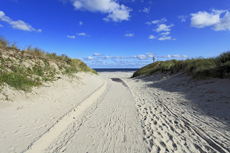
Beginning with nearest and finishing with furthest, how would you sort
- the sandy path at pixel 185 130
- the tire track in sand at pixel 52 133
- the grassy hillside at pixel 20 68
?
1. the tire track in sand at pixel 52 133
2. the sandy path at pixel 185 130
3. the grassy hillside at pixel 20 68

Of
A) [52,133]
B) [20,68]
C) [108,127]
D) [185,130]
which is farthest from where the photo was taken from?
[20,68]

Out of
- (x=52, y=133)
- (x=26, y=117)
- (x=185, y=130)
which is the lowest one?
(x=185, y=130)

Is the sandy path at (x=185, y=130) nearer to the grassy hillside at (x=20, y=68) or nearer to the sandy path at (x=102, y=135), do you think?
the sandy path at (x=102, y=135)

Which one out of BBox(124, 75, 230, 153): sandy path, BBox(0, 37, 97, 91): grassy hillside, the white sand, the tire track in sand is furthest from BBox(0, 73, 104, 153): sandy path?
BBox(124, 75, 230, 153): sandy path

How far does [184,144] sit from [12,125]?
4.93m

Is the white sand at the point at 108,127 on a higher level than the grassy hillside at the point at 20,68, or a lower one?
lower

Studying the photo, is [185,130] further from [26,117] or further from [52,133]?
[26,117]

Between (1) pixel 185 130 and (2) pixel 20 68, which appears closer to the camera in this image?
(1) pixel 185 130

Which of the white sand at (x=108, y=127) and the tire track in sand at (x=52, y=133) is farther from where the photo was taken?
the white sand at (x=108, y=127)

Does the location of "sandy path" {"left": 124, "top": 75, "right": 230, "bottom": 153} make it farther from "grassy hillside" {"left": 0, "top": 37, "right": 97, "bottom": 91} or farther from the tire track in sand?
"grassy hillside" {"left": 0, "top": 37, "right": 97, "bottom": 91}

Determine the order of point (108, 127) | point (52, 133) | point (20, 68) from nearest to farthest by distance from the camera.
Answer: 1. point (52, 133)
2. point (108, 127)
3. point (20, 68)

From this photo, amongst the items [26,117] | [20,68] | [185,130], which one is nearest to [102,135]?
[185,130]

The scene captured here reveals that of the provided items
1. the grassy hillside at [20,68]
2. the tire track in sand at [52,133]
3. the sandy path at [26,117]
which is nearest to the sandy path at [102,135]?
the tire track in sand at [52,133]

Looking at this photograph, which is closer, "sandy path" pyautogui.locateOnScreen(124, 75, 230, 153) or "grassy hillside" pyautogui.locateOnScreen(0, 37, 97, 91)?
"sandy path" pyautogui.locateOnScreen(124, 75, 230, 153)
